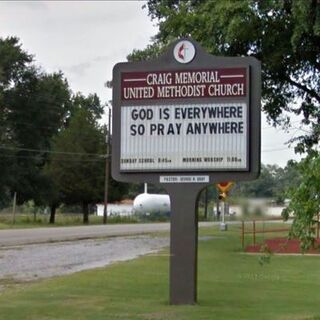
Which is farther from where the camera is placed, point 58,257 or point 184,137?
point 58,257

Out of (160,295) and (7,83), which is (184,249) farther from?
(7,83)

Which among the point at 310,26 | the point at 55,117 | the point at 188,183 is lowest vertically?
the point at 188,183

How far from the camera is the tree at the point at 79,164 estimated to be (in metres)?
71.8

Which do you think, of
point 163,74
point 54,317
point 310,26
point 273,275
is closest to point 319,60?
point 310,26

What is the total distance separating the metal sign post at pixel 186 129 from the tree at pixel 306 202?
2820 millimetres

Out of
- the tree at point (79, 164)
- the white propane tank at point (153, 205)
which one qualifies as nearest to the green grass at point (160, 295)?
the tree at point (79, 164)

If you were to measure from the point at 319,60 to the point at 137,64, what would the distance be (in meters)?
8.59

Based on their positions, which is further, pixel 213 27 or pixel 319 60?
pixel 319 60

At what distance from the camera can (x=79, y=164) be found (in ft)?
235

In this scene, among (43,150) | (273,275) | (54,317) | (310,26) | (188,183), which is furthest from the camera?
(43,150)

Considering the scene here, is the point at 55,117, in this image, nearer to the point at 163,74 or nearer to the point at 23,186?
the point at 23,186

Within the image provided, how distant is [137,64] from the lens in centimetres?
1148

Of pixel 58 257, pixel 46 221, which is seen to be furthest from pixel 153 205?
pixel 58 257

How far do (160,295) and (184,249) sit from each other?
1.62 m
